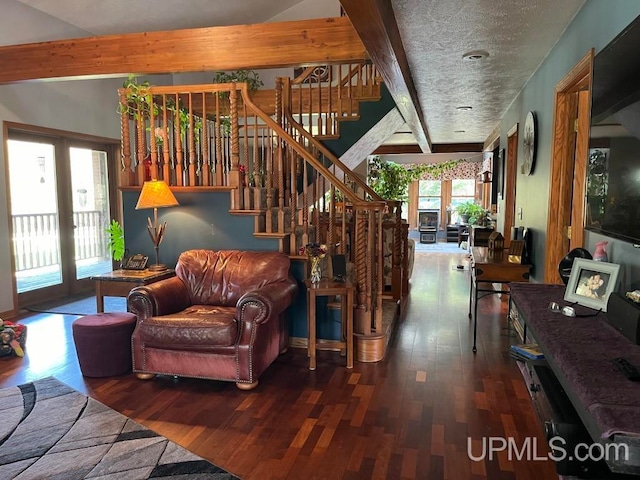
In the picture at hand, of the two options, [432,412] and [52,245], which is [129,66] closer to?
[52,245]

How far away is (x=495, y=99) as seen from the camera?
5406mm

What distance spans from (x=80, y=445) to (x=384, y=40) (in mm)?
2833

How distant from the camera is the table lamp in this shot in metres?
3.84

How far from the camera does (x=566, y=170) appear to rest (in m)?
3.44

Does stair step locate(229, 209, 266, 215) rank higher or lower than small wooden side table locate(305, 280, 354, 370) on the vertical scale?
higher

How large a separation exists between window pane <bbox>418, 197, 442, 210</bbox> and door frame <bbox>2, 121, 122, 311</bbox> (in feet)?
30.8

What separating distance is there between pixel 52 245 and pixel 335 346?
4380 mm

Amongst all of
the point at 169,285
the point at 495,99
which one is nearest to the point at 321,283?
the point at 169,285

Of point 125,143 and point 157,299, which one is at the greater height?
point 125,143

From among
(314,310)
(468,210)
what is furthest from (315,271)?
(468,210)

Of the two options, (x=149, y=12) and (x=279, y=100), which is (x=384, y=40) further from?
(x=149, y=12)

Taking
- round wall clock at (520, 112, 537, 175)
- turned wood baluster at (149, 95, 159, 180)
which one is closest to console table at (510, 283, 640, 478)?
round wall clock at (520, 112, 537, 175)

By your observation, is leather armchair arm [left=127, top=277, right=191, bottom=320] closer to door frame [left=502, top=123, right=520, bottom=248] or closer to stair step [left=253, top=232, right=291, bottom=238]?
stair step [left=253, top=232, right=291, bottom=238]

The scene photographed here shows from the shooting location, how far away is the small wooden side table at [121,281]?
149 inches
